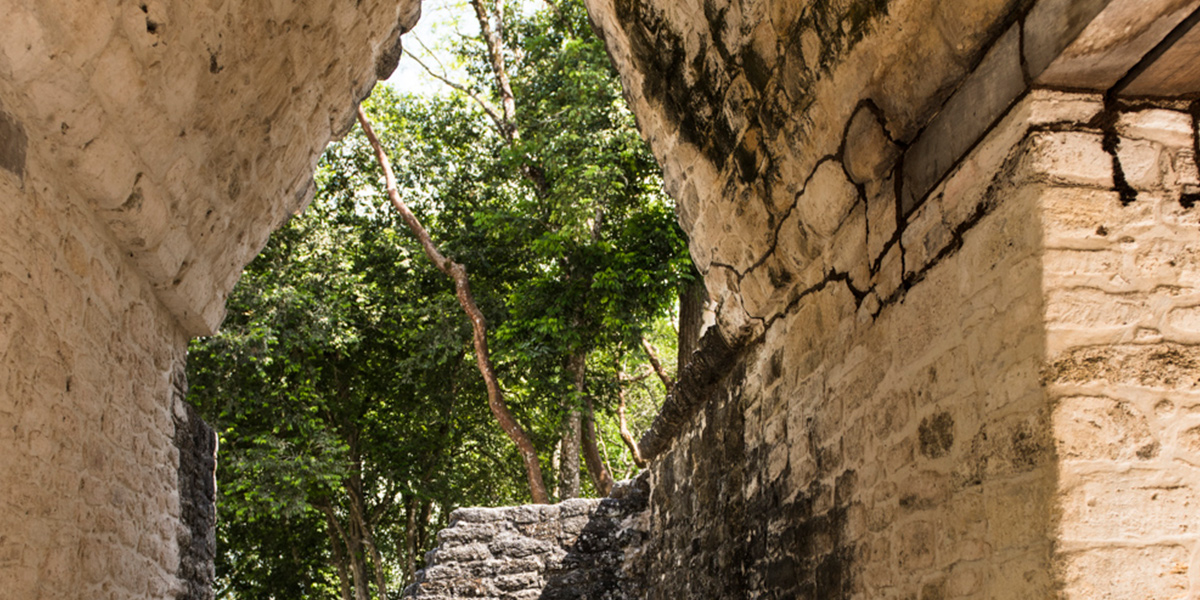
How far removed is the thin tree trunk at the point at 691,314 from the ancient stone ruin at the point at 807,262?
6315 millimetres

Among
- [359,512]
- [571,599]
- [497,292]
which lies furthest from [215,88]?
[359,512]

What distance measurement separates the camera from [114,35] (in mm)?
2680

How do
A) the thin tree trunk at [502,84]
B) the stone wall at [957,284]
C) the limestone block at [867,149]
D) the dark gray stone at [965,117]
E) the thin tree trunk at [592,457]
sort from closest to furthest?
the stone wall at [957,284], the dark gray stone at [965,117], the limestone block at [867,149], the thin tree trunk at [592,457], the thin tree trunk at [502,84]

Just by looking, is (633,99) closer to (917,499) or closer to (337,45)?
(337,45)

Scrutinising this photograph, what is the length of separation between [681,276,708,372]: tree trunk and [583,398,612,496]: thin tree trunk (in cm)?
197

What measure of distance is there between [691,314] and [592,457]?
294 cm

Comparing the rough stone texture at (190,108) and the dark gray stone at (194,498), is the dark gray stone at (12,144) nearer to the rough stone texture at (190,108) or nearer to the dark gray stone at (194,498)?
the rough stone texture at (190,108)

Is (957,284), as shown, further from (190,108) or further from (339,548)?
(339,548)

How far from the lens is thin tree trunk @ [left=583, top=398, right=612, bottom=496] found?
42.1 feet

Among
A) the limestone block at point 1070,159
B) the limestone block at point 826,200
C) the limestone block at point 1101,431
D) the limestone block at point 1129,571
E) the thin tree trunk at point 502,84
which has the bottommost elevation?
the limestone block at point 1129,571

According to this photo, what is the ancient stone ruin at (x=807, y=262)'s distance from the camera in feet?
6.69

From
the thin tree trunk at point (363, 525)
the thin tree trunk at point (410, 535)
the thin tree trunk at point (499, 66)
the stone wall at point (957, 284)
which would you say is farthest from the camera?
the thin tree trunk at point (410, 535)

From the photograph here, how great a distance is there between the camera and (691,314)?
1154 cm

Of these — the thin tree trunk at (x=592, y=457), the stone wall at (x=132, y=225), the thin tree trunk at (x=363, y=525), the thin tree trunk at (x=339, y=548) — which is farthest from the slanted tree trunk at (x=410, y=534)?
the stone wall at (x=132, y=225)
